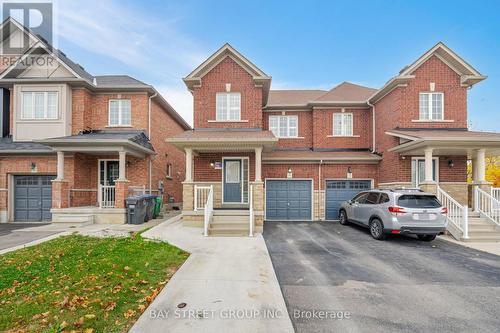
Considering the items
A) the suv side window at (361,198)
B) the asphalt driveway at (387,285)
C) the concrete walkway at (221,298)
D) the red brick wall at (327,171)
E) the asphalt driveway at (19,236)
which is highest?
the red brick wall at (327,171)

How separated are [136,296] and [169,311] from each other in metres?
0.87

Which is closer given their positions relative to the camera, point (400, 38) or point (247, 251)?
point (247, 251)

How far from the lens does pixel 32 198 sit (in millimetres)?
13797

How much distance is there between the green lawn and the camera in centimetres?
362

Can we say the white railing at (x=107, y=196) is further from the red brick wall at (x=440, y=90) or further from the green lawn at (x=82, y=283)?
the red brick wall at (x=440, y=90)

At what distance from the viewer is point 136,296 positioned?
4395 millimetres

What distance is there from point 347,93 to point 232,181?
31.6ft

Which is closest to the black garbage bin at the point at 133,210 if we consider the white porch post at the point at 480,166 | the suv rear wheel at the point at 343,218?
the suv rear wheel at the point at 343,218

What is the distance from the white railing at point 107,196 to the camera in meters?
12.8

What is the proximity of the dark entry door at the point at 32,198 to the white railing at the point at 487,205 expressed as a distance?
21049mm

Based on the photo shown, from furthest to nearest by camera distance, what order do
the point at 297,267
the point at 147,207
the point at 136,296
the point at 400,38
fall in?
the point at 400,38, the point at 147,207, the point at 297,267, the point at 136,296

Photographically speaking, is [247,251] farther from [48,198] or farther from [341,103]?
[48,198]

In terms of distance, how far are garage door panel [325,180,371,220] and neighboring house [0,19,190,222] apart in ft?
33.5

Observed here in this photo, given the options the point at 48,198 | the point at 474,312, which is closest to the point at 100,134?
the point at 48,198
